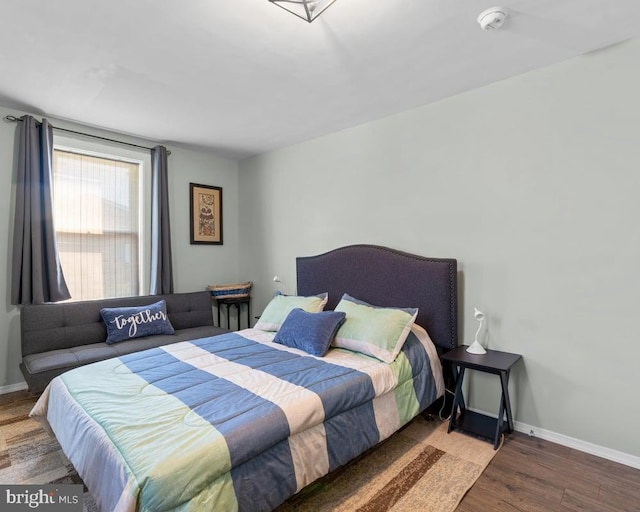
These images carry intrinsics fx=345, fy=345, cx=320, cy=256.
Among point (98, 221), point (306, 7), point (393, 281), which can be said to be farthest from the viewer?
point (98, 221)

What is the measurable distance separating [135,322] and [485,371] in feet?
9.82

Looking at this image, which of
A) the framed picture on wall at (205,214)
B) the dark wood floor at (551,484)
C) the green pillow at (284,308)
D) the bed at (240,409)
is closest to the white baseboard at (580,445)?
the dark wood floor at (551,484)

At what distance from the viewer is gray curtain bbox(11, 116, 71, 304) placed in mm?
2979

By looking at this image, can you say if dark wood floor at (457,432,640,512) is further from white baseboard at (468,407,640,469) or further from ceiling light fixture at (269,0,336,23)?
ceiling light fixture at (269,0,336,23)

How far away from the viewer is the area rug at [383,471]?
1.74 m

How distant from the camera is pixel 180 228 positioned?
4141 millimetres

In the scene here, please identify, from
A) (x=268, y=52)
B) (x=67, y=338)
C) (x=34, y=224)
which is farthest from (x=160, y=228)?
(x=268, y=52)

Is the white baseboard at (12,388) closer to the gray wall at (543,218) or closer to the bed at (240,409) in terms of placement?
the bed at (240,409)

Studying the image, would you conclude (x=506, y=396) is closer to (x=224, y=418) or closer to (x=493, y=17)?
(x=224, y=418)

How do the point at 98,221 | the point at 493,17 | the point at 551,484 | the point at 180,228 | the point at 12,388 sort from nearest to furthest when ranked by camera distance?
the point at 493,17
the point at 551,484
the point at 12,388
the point at 98,221
the point at 180,228

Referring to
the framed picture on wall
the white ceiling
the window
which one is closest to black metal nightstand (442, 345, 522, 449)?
the white ceiling

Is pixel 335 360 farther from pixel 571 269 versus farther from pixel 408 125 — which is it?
pixel 408 125

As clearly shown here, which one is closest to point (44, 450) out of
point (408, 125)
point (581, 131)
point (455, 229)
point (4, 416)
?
point (4, 416)

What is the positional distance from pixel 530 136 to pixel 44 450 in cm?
378
